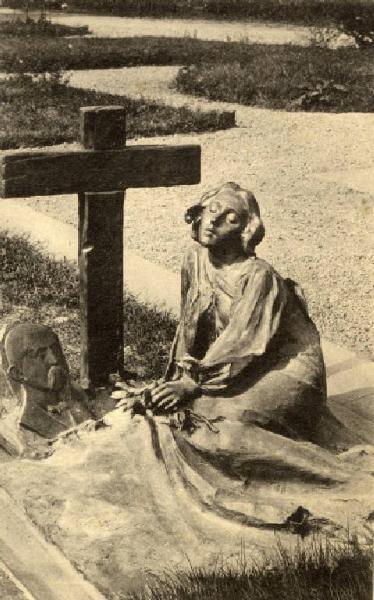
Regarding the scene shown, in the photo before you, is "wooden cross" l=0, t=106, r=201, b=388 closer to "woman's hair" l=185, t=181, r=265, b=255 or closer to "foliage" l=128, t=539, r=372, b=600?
"woman's hair" l=185, t=181, r=265, b=255

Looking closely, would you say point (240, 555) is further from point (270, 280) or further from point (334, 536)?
point (270, 280)

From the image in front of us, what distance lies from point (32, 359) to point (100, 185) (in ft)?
3.60

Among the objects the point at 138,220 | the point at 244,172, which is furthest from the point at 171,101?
the point at 138,220

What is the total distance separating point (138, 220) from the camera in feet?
42.4

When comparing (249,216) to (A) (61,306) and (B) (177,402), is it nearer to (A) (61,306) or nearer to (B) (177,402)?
(B) (177,402)

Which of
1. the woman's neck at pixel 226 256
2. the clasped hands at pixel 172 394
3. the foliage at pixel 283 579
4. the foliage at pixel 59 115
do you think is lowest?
the foliage at pixel 59 115

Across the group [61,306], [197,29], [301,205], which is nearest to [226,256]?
[61,306]

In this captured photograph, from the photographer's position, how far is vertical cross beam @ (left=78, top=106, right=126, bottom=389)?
7.14 metres

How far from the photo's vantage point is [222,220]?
243 inches

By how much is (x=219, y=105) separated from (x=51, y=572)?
1361 cm

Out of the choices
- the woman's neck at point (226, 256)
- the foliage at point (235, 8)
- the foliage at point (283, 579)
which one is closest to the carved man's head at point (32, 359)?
the woman's neck at point (226, 256)

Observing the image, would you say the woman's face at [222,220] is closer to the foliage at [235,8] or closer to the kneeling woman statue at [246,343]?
the kneeling woman statue at [246,343]

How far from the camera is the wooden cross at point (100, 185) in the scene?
6.97 m

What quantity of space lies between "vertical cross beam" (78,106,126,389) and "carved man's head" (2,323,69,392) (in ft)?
1.77
